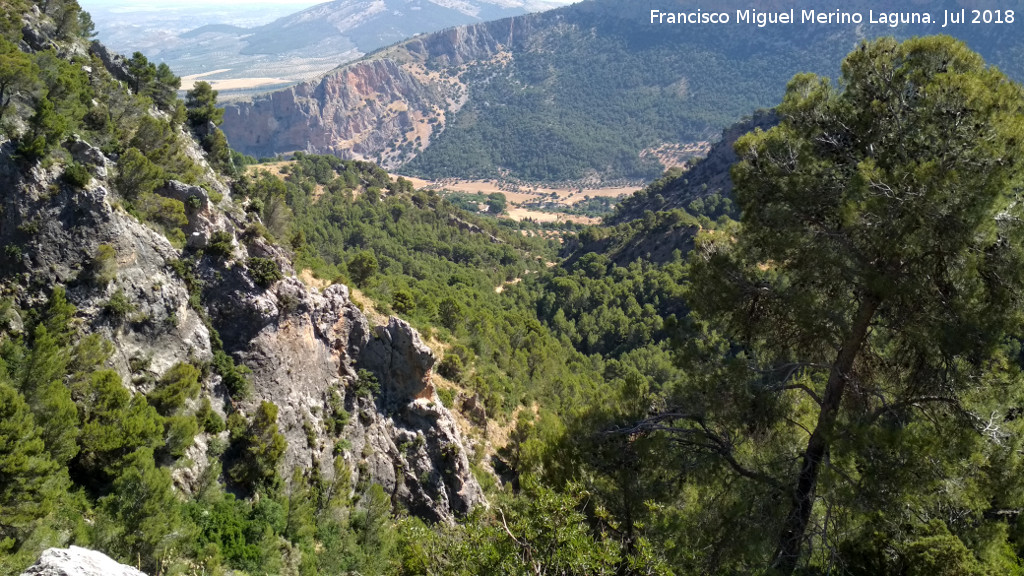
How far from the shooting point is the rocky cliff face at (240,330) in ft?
53.2

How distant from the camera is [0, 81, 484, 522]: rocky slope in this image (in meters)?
16.2

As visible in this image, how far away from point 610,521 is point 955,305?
21.5 feet

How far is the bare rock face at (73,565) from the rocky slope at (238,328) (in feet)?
32.5

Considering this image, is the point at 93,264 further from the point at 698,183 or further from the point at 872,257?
the point at 698,183

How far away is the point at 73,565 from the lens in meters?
6.24

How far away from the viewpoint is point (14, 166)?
1623 centimetres

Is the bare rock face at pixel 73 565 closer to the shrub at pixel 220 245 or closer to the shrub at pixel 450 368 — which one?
the shrub at pixel 220 245

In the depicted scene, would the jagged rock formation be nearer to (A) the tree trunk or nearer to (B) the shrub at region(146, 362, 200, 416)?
(A) the tree trunk

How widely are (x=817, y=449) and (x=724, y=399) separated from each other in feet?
5.53

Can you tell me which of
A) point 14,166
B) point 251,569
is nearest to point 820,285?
point 251,569

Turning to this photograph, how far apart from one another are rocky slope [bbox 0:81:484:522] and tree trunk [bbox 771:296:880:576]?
1525 cm

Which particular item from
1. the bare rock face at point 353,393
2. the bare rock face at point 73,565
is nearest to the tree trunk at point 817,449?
the bare rock face at point 73,565

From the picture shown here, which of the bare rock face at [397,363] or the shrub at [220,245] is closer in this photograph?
the shrub at [220,245]

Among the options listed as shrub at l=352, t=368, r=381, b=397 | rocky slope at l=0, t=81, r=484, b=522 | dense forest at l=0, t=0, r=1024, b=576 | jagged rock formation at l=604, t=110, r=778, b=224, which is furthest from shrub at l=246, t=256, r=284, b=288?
jagged rock formation at l=604, t=110, r=778, b=224
